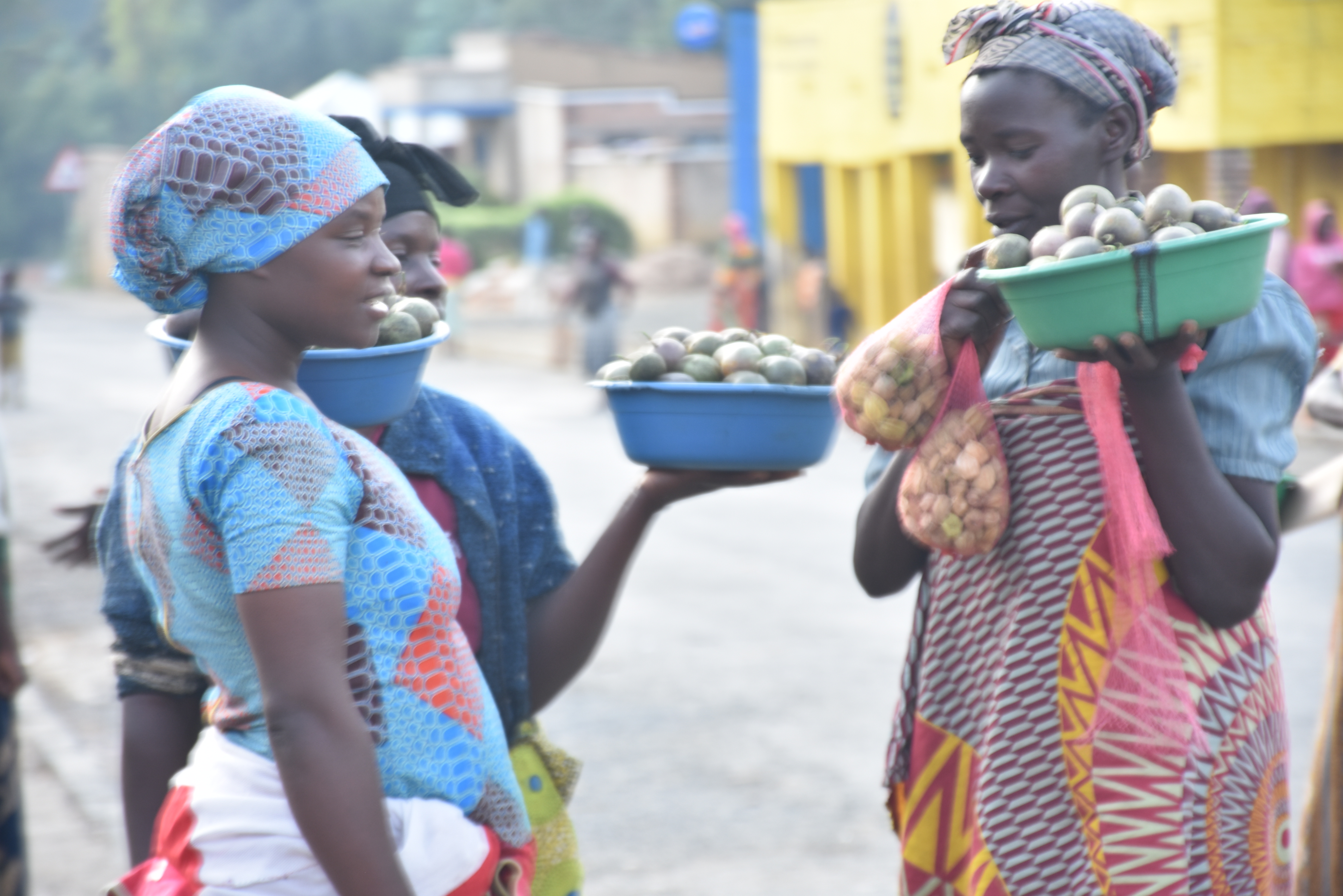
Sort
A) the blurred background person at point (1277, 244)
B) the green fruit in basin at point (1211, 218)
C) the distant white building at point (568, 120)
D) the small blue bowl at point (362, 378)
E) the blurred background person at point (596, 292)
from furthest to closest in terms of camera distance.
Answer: the distant white building at point (568, 120), the blurred background person at point (596, 292), the blurred background person at point (1277, 244), the small blue bowl at point (362, 378), the green fruit in basin at point (1211, 218)

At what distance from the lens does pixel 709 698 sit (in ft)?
20.8


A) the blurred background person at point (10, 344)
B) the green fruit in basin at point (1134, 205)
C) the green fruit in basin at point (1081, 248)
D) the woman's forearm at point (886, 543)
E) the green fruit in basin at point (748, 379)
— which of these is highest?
the green fruit in basin at point (1134, 205)

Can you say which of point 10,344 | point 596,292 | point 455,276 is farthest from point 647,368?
point 455,276

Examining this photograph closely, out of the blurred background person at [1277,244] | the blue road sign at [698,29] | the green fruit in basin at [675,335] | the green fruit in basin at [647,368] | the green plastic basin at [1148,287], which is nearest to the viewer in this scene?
the green plastic basin at [1148,287]

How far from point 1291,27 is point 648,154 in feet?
86.4

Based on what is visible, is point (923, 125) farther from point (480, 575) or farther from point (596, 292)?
point (480, 575)

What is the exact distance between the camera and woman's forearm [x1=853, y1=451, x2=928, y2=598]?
2.11 metres

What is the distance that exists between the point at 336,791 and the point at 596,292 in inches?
619

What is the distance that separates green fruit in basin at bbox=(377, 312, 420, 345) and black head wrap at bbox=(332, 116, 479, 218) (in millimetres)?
288

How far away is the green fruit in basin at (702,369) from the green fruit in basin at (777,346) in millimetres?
80

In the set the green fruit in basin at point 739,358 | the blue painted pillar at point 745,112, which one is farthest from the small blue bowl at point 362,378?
the blue painted pillar at point 745,112

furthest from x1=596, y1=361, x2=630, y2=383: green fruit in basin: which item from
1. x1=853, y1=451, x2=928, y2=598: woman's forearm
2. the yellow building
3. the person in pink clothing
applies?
the person in pink clothing

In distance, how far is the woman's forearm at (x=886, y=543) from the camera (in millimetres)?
2113

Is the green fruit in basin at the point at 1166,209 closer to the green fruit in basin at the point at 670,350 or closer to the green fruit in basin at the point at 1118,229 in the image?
the green fruit in basin at the point at 1118,229
